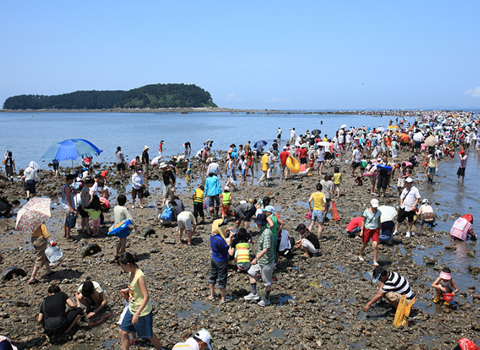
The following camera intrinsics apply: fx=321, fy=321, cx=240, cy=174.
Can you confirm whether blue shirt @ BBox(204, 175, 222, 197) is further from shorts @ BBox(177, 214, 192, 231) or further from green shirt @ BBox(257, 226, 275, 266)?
green shirt @ BBox(257, 226, 275, 266)

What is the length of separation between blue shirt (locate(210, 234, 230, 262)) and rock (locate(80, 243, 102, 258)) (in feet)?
16.0

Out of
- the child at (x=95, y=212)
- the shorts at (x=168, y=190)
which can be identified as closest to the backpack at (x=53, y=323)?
the child at (x=95, y=212)

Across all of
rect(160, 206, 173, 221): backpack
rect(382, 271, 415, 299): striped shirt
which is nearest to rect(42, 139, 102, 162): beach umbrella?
rect(160, 206, 173, 221): backpack

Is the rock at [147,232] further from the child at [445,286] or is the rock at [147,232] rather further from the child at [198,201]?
the child at [445,286]

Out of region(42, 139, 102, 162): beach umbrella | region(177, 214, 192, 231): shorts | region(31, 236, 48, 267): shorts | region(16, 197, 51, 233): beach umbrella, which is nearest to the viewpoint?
region(16, 197, 51, 233): beach umbrella

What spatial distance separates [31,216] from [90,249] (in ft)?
8.12

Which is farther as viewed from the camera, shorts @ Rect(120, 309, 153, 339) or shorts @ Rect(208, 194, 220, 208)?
shorts @ Rect(208, 194, 220, 208)

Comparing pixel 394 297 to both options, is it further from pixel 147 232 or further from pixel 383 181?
pixel 383 181

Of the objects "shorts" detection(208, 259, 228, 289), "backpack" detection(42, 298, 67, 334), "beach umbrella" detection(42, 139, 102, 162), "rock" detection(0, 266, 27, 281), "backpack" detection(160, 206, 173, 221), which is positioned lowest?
"rock" detection(0, 266, 27, 281)

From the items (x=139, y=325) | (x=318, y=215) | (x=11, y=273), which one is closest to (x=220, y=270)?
(x=139, y=325)

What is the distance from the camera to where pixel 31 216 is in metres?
7.63

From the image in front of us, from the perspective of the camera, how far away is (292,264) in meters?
9.13

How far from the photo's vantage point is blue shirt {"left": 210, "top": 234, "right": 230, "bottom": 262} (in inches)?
263

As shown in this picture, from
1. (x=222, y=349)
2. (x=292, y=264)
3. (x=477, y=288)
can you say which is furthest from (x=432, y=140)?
(x=222, y=349)
